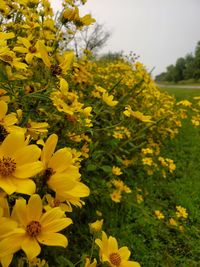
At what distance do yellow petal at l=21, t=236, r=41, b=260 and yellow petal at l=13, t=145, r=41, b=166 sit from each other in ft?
0.46

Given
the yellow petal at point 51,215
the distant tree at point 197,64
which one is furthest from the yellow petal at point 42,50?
the distant tree at point 197,64

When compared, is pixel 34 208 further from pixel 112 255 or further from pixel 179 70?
pixel 179 70

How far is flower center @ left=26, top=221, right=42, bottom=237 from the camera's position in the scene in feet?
2.21

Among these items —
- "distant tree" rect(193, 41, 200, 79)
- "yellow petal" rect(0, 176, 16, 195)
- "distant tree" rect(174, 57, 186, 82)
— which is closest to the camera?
"yellow petal" rect(0, 176, 16, 195)

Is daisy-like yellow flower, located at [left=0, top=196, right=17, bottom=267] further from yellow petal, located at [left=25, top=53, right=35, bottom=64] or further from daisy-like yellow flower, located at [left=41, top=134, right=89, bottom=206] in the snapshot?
yellow petal, located at [left=25, top=53, right=35, bottom=64]

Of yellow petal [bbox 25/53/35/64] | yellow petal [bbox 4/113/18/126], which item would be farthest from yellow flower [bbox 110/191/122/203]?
yellow petal [bbox 4/113/18/126]

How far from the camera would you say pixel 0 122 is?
79cm

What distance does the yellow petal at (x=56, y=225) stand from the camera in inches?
27.0

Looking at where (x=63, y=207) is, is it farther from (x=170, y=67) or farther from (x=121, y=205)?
(x=170, y=67)

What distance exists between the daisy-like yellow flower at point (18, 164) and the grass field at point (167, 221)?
2153mm

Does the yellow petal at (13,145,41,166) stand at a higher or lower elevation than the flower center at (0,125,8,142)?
lower

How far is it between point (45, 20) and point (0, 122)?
1.35 m

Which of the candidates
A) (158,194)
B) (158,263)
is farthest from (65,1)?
(158,194)

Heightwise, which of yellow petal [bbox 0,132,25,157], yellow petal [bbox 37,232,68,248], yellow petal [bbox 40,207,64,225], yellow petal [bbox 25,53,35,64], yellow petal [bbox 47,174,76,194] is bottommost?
yellow petal [bbox 37,232,68,248]
